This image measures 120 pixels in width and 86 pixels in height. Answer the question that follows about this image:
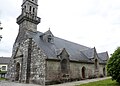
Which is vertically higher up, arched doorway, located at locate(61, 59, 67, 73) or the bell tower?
the bell tower

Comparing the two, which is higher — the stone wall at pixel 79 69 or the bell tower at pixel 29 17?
the bell tower at pixel 29 17

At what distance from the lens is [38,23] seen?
27.1 meters

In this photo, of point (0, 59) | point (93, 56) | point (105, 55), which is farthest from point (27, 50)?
point (0, 59)

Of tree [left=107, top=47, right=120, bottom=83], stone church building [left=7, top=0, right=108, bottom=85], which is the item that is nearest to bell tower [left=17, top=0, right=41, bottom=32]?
stone church building [left=7, top=0, right=108, bottom=85]

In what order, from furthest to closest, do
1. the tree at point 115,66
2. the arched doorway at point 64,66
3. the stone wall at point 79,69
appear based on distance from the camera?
the stone wall at point 79,69 < the arched doorway at point 64,66 < the tree at point 115,66

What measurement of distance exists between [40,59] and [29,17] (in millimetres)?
9561

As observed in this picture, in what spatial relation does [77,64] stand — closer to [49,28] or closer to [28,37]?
[49,28]

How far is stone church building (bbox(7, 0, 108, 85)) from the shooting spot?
19922 millimetres

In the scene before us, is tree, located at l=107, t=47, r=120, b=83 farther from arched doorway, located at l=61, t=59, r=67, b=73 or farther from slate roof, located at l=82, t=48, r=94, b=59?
slate roof, located at l=82, t=48, r=94, b=59

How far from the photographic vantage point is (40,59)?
20.2 meters

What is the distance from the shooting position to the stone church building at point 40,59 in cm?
1992

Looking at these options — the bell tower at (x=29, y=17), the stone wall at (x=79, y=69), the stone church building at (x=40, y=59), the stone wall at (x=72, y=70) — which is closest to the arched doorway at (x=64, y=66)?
the stone church building at (x=40, y=59)

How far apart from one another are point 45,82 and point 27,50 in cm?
659

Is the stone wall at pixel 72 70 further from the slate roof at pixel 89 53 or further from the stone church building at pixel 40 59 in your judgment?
the slate roof at pixel 89 53
